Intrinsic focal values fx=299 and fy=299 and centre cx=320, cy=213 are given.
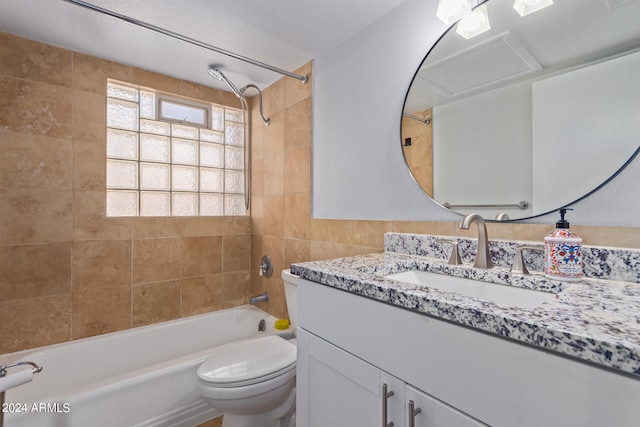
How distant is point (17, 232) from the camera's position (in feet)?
5.50

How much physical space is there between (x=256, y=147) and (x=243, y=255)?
908 mm

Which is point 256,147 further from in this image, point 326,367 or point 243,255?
point 326,367

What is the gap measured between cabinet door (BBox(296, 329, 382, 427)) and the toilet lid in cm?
33

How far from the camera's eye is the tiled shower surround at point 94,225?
1670mm

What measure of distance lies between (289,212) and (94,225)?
4.04 feet

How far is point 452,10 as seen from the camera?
1.18 meters

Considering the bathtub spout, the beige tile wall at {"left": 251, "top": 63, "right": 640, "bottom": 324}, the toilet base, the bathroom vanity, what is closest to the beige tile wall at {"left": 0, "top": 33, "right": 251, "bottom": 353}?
the bathtub spout

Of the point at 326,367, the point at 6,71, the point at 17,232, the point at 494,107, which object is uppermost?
the point at 6,71

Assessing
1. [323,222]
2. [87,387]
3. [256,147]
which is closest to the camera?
[87,387]

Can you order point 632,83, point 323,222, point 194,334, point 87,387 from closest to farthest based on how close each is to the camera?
point 632,83 < point 87,387 < point 323,222 < point 194,334

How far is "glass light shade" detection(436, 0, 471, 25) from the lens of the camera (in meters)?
1.15

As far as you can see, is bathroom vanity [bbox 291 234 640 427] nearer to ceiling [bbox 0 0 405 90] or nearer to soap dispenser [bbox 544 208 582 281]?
soap dispenser [bbox 544 208 582 281]

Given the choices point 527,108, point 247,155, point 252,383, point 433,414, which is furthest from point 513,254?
point 247,155

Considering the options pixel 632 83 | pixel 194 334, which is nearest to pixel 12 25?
pixel 194 334
